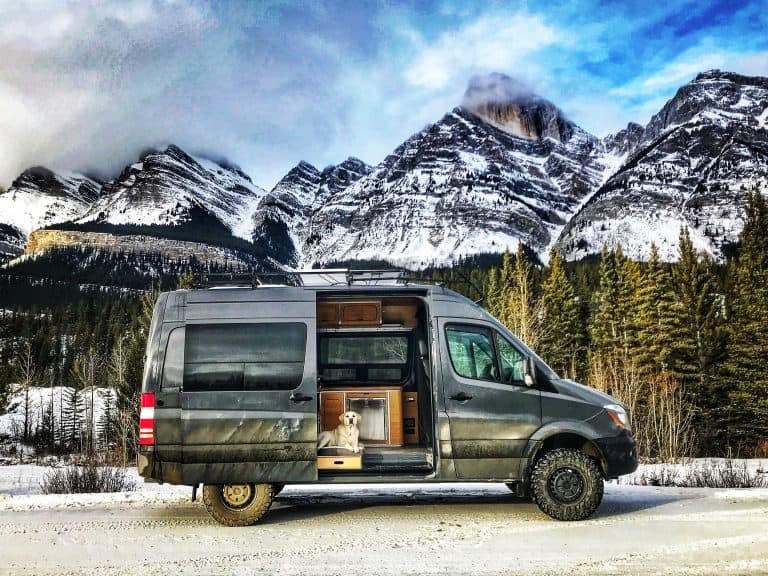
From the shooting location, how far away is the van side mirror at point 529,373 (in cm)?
783

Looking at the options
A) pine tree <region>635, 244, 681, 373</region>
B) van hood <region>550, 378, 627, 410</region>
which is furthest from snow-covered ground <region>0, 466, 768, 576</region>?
pine tree <region>635, 244, 681, 373</region>

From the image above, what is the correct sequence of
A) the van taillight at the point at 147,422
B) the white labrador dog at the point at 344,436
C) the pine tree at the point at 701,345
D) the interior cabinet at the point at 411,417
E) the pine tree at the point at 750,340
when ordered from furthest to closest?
the pine tree at the point at 701,345, the pine tree at the point at 750,340, the interior cabinet at the point at 411,417, the white labrador dog at the point at 344,436, the van taillight at the point at 147,422

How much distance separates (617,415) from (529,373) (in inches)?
45.8

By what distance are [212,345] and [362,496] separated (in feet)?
10.8

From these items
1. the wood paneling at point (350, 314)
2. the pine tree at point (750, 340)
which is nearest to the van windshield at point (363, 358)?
the wood paneling at point (350, 314)

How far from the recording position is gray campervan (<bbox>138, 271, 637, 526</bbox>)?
767 cm

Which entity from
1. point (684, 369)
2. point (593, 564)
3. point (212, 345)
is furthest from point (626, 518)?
point (684, 369)

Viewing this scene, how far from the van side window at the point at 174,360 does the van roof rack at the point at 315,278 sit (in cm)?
74

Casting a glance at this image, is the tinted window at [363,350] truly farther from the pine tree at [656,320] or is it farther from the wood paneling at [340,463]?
the pine tree at [656,320]

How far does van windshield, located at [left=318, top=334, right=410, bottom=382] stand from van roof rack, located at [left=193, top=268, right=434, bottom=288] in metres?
1.74

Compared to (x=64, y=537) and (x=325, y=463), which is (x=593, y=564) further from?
(x=64, y=537)

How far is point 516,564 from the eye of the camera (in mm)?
6078

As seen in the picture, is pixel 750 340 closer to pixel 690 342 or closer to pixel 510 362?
pixel 690 342

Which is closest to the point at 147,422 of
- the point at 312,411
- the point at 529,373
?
the point at 312,411
